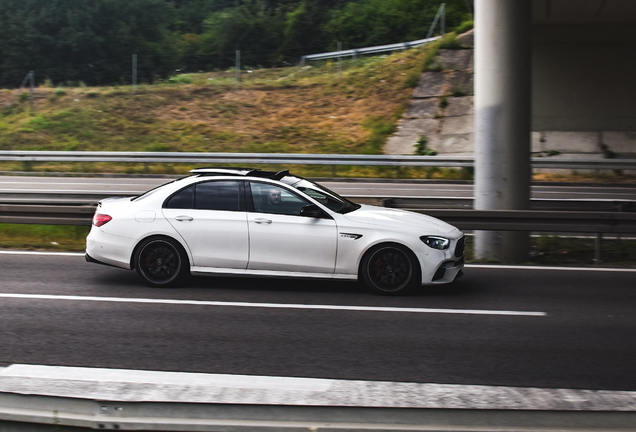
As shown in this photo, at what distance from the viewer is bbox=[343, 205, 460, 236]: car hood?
7.75m

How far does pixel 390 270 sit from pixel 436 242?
0.60 meters

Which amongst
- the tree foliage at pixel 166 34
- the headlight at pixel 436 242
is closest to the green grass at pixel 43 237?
the headlight at pixel 436 242

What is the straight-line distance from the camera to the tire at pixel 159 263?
8.07 meters

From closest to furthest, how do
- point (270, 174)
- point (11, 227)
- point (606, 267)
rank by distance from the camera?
1. point (270, 174)
2. point (606, 267)
3. point (11, 227)

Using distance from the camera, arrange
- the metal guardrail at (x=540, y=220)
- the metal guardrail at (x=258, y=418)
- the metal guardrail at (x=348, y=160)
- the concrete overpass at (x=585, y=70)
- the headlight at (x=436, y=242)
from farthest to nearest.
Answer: the metal guardrail at (x=348, y=160) → the concrete overpass at (x=585, y=70) → the metal guardrail at (x=540, y=220) → the headlight at (x=436, y=242) → the metal guardrail at (x=258, y=418)

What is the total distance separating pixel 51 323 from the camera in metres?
6.57

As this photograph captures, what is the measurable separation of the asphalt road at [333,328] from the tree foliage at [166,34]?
31064 mm

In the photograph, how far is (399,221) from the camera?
7.83m

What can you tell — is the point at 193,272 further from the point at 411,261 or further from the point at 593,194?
the point at 593,194

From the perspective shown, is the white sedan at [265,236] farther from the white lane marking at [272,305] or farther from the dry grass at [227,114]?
the dry grass at [227,114]

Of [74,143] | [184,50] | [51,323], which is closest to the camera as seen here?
[51,323]

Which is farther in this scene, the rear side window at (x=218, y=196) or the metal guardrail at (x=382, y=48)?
the metal guardrail at (x=382, y=48)

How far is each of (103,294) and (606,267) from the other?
6796 millimetres

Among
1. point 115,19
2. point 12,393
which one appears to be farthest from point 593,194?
point 115,19
